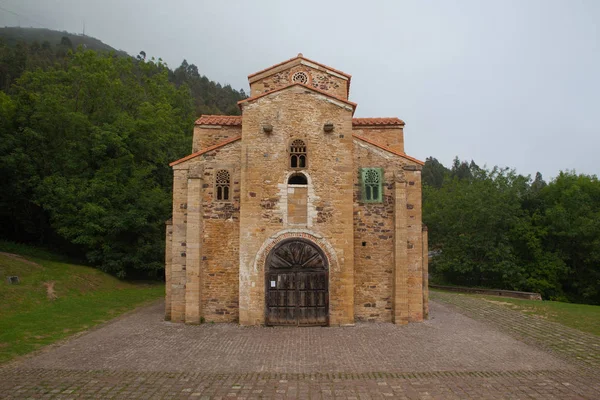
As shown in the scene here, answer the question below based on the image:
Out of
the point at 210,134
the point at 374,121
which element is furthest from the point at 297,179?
the point at 374,121

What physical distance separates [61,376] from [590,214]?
3346 cm

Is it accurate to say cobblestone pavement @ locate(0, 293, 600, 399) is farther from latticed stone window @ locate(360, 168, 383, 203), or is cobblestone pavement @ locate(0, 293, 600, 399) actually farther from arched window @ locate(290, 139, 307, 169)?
arched window @ locate(290, 139, 307, 169)

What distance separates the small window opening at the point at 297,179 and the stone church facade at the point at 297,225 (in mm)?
41

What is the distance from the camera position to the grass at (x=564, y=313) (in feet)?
47.7

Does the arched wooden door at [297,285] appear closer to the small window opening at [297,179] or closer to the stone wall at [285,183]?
the stone wall at [285,183]

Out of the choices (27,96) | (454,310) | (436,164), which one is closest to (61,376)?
(454,310)

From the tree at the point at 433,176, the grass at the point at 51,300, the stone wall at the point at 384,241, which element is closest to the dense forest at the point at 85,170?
the grass at the point at 51,300

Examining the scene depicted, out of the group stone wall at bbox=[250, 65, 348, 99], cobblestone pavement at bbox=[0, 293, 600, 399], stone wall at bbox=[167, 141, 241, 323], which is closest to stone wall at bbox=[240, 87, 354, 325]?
stone wall at bbox=[167, 141, 241, 323]

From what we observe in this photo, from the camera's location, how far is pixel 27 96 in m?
26.5

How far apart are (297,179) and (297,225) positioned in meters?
1.82

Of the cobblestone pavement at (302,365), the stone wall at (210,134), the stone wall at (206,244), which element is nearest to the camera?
the cobblestone pavement at (302,365)

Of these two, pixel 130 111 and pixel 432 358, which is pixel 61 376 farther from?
pixel 130 111

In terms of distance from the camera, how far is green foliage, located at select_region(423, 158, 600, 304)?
2734cm

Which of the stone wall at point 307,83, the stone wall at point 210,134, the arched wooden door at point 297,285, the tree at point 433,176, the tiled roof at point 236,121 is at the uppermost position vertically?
the tree at point 433,176
